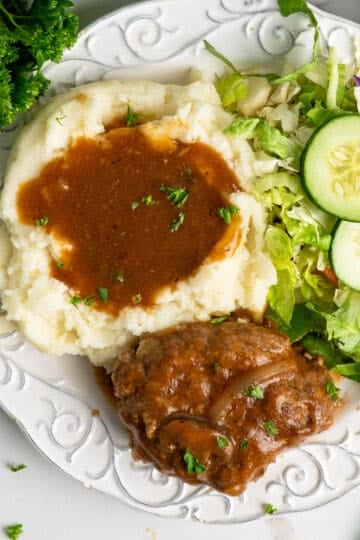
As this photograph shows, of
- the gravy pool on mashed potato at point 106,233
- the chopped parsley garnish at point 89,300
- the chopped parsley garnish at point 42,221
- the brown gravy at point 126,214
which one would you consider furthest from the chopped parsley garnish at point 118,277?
the chopped parsley garnish at point 42,221

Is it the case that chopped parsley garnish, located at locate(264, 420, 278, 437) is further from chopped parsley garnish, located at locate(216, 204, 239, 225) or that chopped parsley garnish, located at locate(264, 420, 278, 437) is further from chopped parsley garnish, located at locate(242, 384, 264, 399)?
chopped parsley garnish, located at locate(216, 204, 239, 225)

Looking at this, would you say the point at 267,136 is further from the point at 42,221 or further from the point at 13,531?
the point at 13,531

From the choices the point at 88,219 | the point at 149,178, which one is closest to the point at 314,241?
the point at 149,178

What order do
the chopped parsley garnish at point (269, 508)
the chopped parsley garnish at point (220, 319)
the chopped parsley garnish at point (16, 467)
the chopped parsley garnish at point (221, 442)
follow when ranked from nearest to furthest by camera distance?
the chopped parsley garnish at point (221, 442)
the chopped parsley garnish at point (220, 319)
the chopped parsley garnish at point (269, 508)
the chopped parsley garnish at point (16, 467)

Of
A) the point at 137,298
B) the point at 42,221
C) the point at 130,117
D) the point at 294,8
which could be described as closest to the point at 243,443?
the point at 137,298

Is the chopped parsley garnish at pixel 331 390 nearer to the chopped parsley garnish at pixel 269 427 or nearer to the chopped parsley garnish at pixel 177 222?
the chopped parsley garnish at pixel 269 427

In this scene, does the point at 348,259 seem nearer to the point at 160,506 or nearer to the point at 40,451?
the point at 160,506

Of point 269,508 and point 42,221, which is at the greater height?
point 42,221
